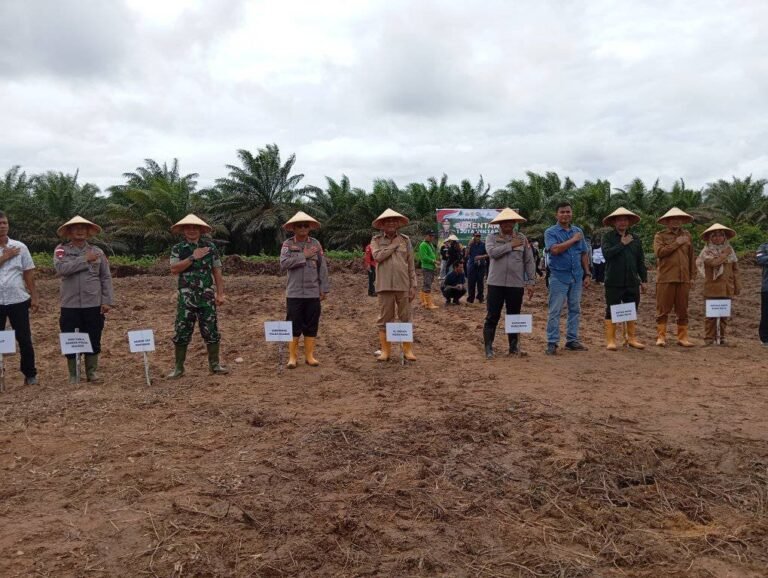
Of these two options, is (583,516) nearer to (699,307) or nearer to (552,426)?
(552,426)

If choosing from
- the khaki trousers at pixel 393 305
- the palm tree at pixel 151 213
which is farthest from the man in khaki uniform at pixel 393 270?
the palm tree at pixel 151 213

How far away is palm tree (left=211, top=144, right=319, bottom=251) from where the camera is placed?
91.0 ft

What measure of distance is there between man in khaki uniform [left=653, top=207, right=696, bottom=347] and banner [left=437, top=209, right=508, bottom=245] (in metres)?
14.9

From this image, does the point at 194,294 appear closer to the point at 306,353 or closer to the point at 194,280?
the point at 194,280

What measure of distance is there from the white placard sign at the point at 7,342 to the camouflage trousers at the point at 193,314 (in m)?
1.55

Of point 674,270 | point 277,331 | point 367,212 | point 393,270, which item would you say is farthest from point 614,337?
point 367,212

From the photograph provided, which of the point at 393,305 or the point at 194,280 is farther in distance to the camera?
the point at 393,305

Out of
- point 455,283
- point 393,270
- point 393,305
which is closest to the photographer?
point 393,270

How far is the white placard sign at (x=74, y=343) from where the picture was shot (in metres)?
6.22

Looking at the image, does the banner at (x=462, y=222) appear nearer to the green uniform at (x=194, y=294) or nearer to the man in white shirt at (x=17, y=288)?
the green uniform at (x=194, y=294)

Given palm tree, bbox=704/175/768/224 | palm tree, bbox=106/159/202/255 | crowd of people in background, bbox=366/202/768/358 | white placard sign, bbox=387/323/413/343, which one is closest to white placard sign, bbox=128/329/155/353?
white placard sign, bbox=387/323/413/343

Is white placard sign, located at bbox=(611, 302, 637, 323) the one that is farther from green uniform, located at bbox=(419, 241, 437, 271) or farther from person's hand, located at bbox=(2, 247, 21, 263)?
person's hand, located at bbox=(2, 247, 21, 263)

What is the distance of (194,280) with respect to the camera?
637cm

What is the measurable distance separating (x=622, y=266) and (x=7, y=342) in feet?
22.3
